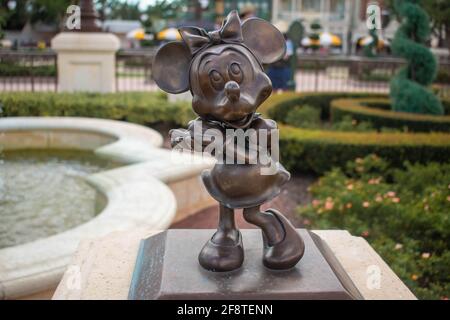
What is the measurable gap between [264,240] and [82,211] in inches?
120

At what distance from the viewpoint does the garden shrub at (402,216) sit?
386 centimetres

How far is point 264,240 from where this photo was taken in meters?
2.10

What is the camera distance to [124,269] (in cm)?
226

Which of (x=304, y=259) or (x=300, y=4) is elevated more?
(x=300, y=4)

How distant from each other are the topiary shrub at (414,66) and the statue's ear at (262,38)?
8262 mm

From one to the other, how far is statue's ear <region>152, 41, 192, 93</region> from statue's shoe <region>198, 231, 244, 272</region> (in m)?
0.61

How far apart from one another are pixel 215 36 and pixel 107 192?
2.79 metres

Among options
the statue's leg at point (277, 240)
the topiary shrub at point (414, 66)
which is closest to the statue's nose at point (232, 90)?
the statue's leg at point (277, 240)

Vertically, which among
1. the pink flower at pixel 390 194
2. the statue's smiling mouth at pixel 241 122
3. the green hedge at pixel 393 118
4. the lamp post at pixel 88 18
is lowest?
the pink flower at pixel 390 194

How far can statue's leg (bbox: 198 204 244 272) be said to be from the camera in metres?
1.98

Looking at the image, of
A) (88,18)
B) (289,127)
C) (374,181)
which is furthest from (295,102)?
(374,181)

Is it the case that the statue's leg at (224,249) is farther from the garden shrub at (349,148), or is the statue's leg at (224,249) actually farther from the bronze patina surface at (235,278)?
the garden shrub at (349,148)
